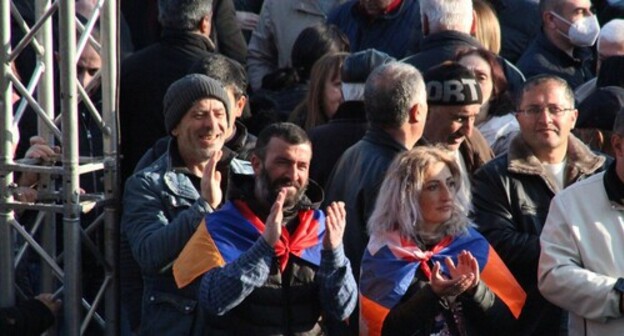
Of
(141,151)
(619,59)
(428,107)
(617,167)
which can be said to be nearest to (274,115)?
(141,151)

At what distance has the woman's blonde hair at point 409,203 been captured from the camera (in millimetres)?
6508

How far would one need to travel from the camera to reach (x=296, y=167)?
254 inches

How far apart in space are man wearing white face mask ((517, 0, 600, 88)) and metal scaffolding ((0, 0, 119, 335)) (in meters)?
3.35

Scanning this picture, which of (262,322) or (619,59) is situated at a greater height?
(619,59)

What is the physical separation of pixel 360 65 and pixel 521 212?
125 cm

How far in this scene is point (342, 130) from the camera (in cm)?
759

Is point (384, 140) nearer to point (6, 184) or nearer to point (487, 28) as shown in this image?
point (6, 184)

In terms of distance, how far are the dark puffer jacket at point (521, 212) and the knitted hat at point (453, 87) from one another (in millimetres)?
360

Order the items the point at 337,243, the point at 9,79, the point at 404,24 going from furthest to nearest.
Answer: the point at 404,24, the point at 9,79, the point at 337,243

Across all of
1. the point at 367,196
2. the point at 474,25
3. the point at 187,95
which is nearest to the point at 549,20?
the point at 474,25

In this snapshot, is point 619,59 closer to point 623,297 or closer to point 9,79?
point 623,297

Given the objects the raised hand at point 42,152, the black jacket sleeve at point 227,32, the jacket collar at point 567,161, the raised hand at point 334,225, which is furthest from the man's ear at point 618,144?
the black jacket sleeve at point 227,32

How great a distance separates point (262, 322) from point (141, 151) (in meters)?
2.24

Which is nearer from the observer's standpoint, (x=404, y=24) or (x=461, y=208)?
(x=461, y=208)
